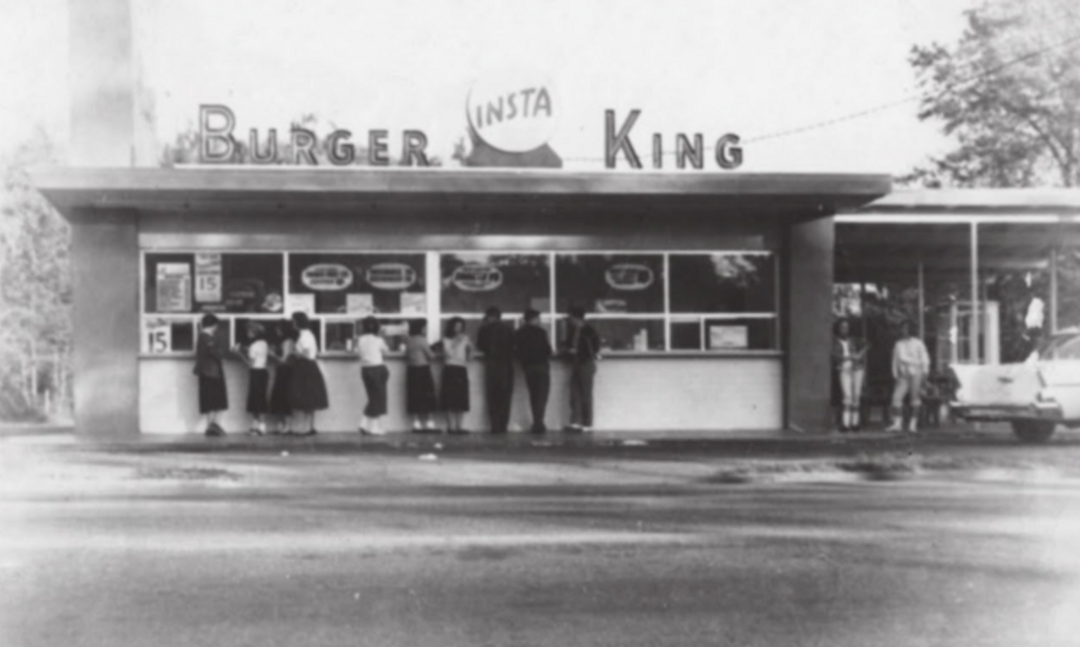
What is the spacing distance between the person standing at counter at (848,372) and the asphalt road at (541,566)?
7435 mm

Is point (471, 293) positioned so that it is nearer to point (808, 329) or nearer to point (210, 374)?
point (210, 374)

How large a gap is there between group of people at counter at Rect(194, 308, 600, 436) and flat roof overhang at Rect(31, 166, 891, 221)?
1.68 metres

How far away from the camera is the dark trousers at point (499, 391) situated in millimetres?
20594

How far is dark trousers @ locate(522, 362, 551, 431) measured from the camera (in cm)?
2056

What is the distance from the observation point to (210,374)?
19875mm

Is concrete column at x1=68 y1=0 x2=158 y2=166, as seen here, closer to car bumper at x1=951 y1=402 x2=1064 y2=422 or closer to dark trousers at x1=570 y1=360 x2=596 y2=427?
dark trousers at x1=570 y1=360 x2=596 y2=427

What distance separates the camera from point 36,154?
137 ft

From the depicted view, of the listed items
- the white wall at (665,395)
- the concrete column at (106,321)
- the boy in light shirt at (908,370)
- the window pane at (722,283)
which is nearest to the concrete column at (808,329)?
the white wall at (665,395)

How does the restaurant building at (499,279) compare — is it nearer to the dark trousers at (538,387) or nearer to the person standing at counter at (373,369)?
the dark trousers at (538,387)

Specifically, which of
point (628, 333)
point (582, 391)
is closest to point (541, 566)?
point (582, 391)

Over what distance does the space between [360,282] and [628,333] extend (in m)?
4.16

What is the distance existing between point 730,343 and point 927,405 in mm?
3996

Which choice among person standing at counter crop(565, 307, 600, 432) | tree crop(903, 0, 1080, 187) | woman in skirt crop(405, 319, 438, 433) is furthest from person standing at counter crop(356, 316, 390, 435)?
tree crop(903, 0, 1080, 187)

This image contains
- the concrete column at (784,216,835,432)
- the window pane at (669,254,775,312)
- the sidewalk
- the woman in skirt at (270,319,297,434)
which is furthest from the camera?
the window pane at (669,254,775,312)
